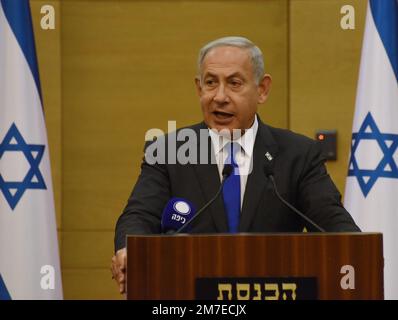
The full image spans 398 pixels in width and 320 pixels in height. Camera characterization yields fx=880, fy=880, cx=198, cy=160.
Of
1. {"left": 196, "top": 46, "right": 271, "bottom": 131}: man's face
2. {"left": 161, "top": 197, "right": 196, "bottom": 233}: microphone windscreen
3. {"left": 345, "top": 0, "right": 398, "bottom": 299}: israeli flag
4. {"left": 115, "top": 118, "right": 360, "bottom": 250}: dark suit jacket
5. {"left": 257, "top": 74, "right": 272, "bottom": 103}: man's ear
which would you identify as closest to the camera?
{"left": 161, "top": 197, "right": 196, "bottom": 233}: microphone windscreen

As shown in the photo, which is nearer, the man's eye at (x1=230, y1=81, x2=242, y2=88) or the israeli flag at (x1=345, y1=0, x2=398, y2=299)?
the man's eye at (x1=230, y1=81, x2=242, y2=88)

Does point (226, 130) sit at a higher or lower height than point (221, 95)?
lower

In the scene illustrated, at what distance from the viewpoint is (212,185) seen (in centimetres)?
321

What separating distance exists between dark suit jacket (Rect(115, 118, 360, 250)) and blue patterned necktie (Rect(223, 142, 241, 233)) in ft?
0.09

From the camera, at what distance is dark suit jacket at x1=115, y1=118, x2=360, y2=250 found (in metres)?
3.14

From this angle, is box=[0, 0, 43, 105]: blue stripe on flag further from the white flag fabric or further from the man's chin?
the man's chin

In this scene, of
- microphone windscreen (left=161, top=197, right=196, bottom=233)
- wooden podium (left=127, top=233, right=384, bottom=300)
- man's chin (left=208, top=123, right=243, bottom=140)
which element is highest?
man's chin (left=208, top=123, right=243, bottom=140)

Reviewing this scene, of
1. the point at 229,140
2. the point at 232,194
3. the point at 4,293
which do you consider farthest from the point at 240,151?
the point at 4,293

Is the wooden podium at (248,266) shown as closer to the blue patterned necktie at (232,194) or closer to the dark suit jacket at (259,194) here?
the dark suit jacket at (259,194)

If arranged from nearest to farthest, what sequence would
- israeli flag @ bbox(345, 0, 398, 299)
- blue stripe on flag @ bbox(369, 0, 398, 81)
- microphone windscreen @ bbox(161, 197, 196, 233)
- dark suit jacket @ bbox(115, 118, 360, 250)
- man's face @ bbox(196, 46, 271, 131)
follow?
microphone windscreen @ bbox(161, 197, 196, 233) < dark suit jacket @ bbox(115, 118, 360, 250) < man's face @ bbox(196, 46, 271, 131) < israeli flag @ bbox(345, 0, 398, 299) < blue stripe on flag @ bbox(369, 0, 398, 81)

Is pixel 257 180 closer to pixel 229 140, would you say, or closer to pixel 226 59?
pixel 229 140

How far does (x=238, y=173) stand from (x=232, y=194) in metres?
0.10

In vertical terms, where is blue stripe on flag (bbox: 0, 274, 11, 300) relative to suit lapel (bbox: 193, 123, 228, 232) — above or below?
below

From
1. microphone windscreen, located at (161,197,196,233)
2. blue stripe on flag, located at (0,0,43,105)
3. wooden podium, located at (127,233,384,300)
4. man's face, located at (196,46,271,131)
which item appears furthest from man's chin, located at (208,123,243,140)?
blue stripe on flag, located at (0,0,43,105)
